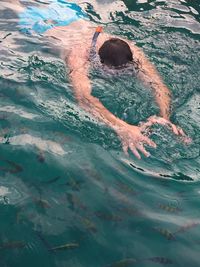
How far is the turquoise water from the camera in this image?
9.50ft

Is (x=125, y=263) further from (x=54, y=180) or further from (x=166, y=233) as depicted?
(x=54, y=180)

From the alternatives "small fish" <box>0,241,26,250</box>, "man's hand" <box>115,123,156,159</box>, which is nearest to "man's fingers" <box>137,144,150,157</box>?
"man's hand" <box>115,123,156,159</box>

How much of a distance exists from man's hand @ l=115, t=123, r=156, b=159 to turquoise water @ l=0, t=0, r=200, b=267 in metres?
0.08

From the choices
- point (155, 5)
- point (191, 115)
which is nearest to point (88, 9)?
point (155, 5)

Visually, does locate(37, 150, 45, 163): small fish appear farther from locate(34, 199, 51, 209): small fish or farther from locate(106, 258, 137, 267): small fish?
locate(106, 258, 137, 267): small fish

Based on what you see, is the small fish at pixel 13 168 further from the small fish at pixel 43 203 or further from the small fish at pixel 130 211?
the small fish at pixel 130 211

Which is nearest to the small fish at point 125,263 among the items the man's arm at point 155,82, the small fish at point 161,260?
the small fish at point 161,260

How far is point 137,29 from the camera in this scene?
6164mm

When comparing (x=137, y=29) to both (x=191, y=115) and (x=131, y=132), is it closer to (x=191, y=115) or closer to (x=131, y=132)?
(x=191, y=115)

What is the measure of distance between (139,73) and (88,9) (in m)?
2.60

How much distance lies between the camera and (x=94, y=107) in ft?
14.0

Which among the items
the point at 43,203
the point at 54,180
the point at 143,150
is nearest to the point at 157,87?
the point at 143,150

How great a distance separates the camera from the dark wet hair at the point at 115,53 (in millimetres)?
4422

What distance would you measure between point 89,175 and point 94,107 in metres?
0.99
